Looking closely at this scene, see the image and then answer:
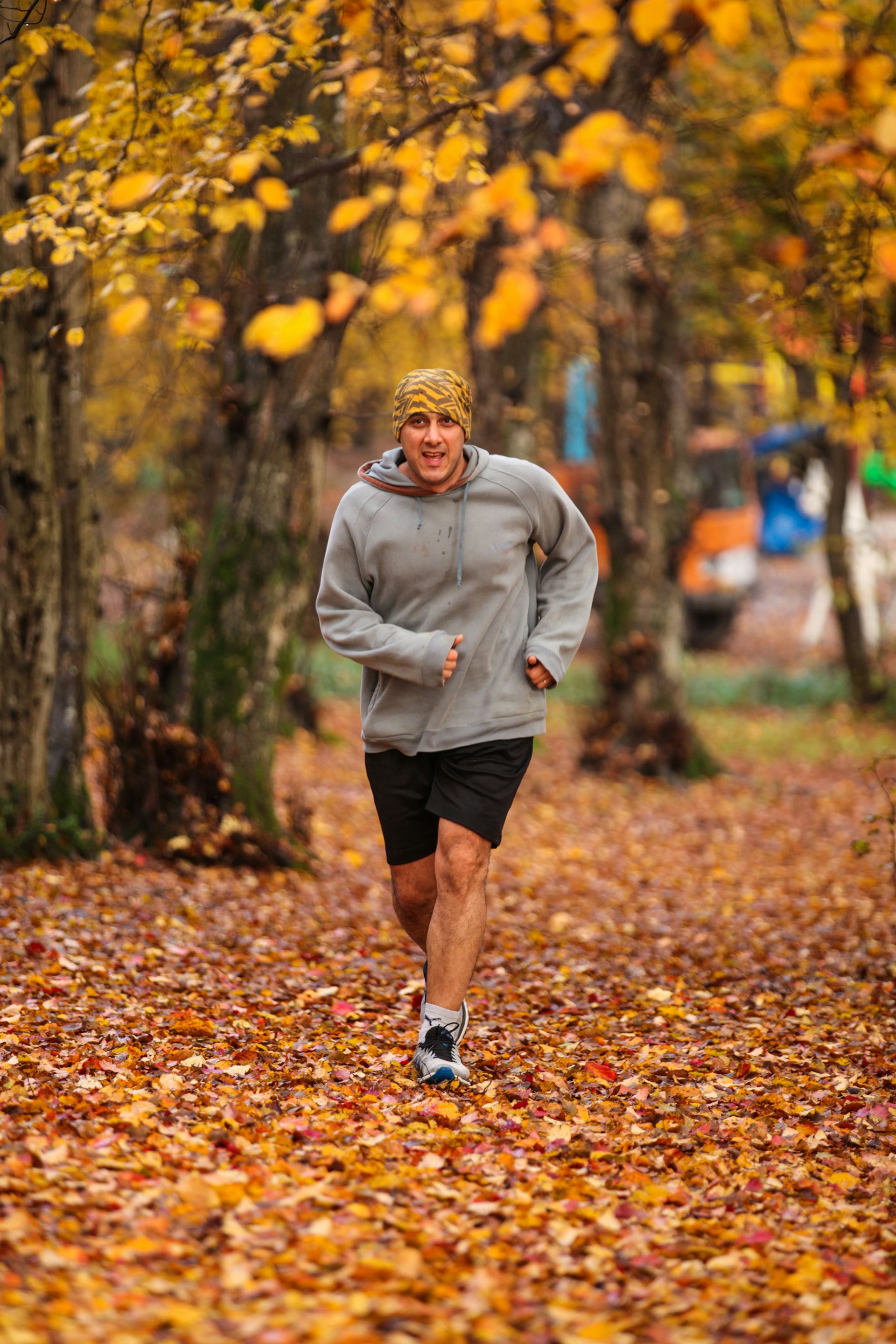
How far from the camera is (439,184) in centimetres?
823

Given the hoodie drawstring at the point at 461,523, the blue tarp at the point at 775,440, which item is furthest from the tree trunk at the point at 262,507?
the blue tarp at the point at 775,440

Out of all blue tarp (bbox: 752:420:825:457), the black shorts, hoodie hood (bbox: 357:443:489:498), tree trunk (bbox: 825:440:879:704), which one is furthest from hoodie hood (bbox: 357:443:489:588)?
blue tarp (bbox: 752:420:825:457)

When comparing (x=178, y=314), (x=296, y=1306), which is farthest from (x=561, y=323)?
Answer: (x=296, y=1306)

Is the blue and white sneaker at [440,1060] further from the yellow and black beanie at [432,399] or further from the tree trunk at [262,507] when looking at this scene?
the tree trunk at [262,507]

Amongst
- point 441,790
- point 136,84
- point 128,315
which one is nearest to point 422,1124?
point 441,790

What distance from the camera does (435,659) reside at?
13.2 feet

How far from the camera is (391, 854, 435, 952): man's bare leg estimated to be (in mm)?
4402

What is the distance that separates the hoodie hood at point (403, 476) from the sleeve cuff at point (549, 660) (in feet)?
1.90

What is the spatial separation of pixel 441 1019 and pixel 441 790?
735 mm

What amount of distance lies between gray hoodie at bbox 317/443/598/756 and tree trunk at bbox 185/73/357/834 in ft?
9.86

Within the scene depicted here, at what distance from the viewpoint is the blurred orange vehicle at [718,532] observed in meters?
21.7

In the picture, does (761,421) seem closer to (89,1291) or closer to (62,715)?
(62,715)

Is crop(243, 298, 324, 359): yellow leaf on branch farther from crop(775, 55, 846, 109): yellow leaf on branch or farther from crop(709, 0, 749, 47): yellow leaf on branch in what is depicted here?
crop(775, 55, 846, 109): yellow leaf on branch

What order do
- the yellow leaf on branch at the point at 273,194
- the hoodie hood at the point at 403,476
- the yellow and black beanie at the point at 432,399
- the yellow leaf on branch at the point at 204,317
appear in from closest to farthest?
the yellow leaf on branch at the point at 273,194 → the yellow and black beanie at the point at 432,399 → the hoodie hood at the point at 403,476 → the yellow leaf on branch at the point at 204,317
